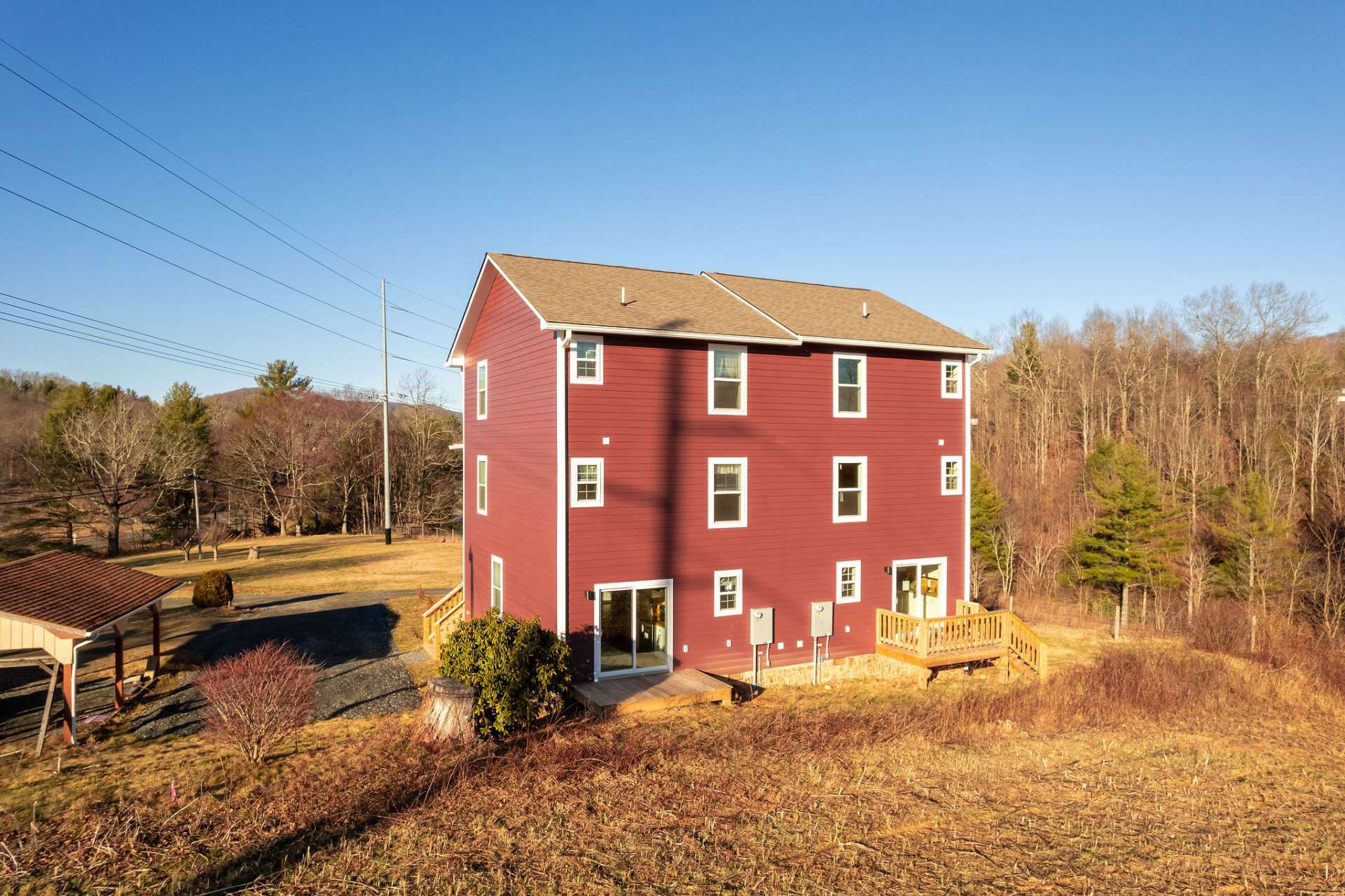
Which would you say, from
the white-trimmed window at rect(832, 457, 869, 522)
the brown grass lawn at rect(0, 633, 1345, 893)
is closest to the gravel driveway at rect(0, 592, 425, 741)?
the brown grass lawn at rect(0, 633, 1345, 893)

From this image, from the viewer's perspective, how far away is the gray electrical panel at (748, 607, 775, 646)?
50.3 ft

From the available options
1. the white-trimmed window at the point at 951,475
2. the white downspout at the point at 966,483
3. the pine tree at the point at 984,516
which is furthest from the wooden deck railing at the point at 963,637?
the pine tree at the point at 984,516

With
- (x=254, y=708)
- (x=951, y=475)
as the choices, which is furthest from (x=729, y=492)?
(x=254, y=708)

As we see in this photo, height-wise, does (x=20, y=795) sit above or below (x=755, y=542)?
below

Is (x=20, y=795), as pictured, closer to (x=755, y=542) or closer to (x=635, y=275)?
(x=755, y=542)

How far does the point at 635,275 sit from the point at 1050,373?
47.4m

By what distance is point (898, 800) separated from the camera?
8.89 meters

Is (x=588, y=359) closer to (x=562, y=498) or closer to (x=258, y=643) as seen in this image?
(x=562, y=498)

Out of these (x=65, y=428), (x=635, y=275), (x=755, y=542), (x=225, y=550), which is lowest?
(x=225, y=550)

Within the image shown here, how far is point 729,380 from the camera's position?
15883mm

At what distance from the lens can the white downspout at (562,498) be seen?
14047 millimetres

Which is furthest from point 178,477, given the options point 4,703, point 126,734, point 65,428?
point 126,734

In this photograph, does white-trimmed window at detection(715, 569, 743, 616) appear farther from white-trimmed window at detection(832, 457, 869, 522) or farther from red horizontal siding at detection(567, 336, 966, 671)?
white-trimmed window at detection(832, 457, 869, 522)

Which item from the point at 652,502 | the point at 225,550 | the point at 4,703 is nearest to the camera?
the point at 4,703
